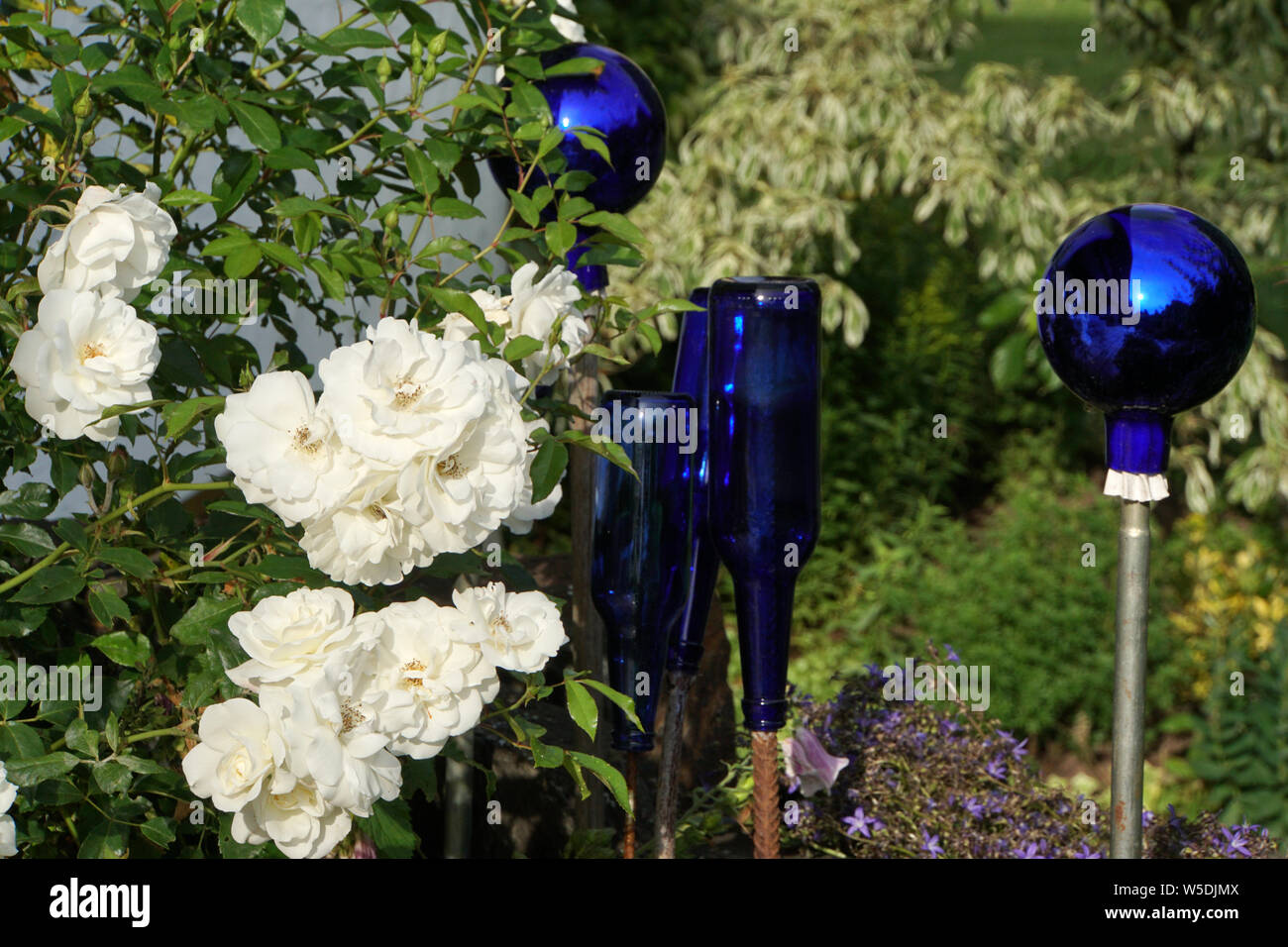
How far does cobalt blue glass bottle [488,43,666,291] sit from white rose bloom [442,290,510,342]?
1.04 feet

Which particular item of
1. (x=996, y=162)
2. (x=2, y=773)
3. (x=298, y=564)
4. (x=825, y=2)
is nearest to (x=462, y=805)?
(x=298, y=564)

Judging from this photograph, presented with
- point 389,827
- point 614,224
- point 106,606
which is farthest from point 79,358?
point 614,224

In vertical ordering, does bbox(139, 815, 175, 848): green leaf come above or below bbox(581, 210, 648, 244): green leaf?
below

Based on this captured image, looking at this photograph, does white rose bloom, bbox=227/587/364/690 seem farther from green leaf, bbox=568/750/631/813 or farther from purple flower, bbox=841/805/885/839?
purple flower, bbox=841/805/885/839

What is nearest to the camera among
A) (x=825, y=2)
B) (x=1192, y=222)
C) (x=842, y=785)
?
(x=1192, y=222)

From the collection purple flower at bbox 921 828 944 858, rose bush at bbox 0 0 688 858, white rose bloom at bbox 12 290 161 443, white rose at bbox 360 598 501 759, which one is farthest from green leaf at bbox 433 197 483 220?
purple flower at bbox 921 828 944 858

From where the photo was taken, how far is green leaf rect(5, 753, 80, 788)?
3.13 feet

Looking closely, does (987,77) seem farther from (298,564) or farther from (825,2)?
(298,564)

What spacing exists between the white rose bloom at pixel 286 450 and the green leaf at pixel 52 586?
0.64 feet

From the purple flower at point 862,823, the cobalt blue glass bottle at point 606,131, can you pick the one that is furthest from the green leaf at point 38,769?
the purple flower at point 862,823

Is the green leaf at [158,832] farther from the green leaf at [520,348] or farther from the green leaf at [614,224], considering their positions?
the green leaf at [614,224]

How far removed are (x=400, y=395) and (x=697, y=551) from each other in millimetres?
535
